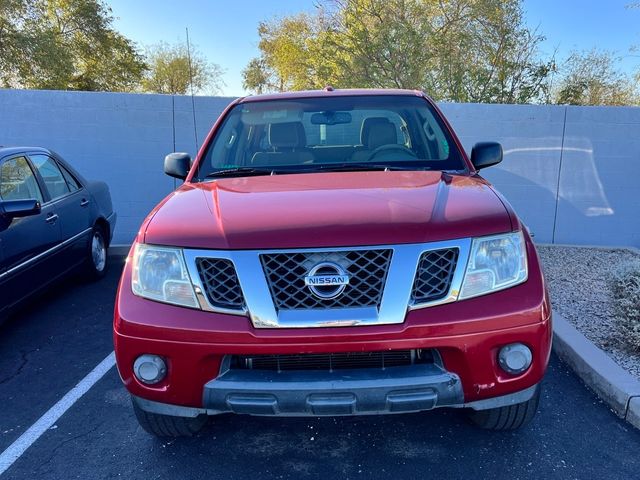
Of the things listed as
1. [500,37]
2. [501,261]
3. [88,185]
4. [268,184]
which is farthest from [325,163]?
[500,37]

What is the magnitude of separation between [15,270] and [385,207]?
124 inches

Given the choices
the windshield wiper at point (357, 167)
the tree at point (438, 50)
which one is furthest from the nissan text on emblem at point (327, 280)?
the tree at point (438, 50)

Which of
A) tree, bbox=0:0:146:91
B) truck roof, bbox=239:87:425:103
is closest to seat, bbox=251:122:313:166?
truck roof, bbox=239:87:425:103

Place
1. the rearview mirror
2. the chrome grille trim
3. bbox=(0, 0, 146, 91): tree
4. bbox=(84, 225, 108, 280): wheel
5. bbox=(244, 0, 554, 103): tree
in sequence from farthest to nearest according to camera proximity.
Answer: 1. bbox=(0, 0, 146, 91): tree
2. bbox=(244, 0, 554, 103): tree
3. bbox=(84, 225, 108, 280): wheel
4. the rearview mirror
5. the chrome grille trim

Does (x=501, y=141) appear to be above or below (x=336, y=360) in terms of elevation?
above

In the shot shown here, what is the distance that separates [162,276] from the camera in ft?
6.98

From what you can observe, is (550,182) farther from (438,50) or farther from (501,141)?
(438,50)

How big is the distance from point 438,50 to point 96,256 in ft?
38.3

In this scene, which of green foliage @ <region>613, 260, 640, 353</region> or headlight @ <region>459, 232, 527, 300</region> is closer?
headlight @ <region>459, 232, 527, 300</region>

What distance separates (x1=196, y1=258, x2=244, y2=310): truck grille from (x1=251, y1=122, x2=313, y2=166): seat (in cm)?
133

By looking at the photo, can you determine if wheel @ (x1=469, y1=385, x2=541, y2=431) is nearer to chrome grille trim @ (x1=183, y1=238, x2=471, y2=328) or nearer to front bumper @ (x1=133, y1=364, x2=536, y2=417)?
front bumper @ (x1=133, y1=364, x2=536, y2=417)

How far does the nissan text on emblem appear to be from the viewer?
2.00 metres

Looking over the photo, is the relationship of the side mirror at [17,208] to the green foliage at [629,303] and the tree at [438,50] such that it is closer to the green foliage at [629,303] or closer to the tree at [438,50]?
the green foliage at [629,303]

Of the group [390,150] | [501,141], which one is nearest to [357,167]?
[390,150]
